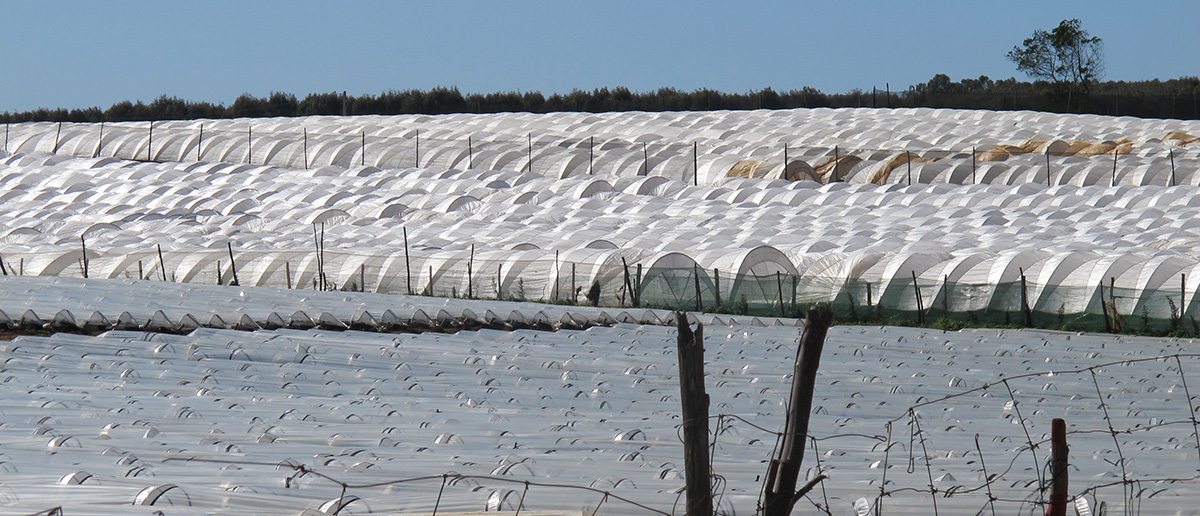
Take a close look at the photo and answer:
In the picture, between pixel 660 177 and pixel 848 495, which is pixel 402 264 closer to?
pixel 660 177

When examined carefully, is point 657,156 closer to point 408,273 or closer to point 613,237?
point 613,237

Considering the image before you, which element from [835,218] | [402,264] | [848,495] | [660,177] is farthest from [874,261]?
[848,495]

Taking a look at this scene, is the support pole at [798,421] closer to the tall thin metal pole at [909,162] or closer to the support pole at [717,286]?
the support pole at [717,286]

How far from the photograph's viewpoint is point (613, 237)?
31.1m

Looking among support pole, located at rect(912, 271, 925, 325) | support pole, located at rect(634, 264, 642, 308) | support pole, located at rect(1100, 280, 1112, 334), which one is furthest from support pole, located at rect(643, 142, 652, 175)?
support pole, located at rect(1100, 280, 1112, 334)

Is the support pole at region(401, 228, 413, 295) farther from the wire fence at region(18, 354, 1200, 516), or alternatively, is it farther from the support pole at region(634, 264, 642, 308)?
the wire fence at region(18, 354, 1200, 516)

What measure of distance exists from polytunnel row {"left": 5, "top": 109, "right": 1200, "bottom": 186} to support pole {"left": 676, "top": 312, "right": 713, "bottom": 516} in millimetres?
36443

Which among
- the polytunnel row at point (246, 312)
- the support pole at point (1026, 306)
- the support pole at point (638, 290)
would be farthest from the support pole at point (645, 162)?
the polytunnel row at point (246, 312)

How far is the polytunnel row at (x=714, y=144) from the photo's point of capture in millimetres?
40531

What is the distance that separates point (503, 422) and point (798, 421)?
168 inches

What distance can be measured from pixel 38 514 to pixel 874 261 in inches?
876

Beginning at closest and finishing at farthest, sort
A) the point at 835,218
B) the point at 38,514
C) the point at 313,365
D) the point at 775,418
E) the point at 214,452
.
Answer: the point at 38,514 < the point at 214,452 < the point at 775,418 < the point at 313,365 < the point at 835,218

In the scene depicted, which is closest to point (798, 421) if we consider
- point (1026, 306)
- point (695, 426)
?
point (695, 426)

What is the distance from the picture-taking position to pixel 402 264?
88.3 ft
